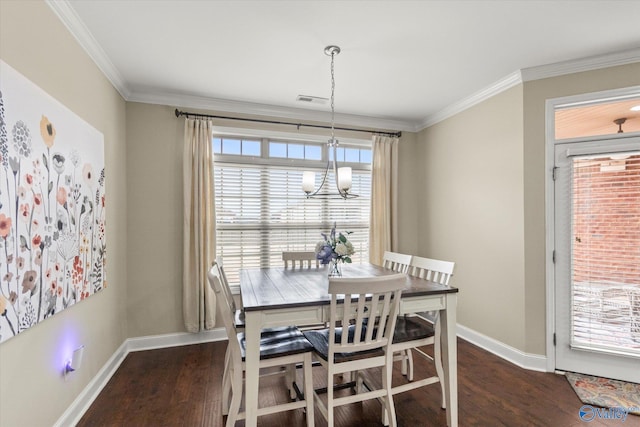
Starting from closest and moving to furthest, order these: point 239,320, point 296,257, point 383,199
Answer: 1. point 239,320
2. point 296,257
3. point 383,199

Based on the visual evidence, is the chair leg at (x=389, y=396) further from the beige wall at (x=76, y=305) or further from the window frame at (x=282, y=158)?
the window frame at (x=282, y=158)

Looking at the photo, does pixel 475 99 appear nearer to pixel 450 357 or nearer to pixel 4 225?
pixel 450 357

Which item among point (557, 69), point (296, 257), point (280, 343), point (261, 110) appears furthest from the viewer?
point (261, 110)

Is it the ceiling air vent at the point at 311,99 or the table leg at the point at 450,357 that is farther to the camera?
the ceiling air vent at the point at 311,99

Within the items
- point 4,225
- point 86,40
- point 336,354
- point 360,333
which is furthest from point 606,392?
point 86,40

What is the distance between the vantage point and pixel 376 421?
2.09 m

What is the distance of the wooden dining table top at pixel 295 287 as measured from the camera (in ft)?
6.07

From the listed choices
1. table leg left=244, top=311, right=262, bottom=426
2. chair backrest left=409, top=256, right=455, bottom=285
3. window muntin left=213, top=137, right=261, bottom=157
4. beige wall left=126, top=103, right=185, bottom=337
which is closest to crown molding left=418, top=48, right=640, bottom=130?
chair backrest left=409, top=256, right=455, bottom=285

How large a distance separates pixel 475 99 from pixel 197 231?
134 inches

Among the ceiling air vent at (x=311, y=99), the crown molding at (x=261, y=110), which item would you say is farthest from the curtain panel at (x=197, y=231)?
the ceiling air vent at (x=311, y=99)

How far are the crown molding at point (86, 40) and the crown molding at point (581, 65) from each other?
3.58 meters

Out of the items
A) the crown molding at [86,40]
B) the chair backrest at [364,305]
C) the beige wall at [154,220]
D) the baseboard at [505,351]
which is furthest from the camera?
the beige wall at [154,220]

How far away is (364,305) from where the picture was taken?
6.02 ft

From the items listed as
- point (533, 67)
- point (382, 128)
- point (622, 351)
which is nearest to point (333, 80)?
point (382, 128)
